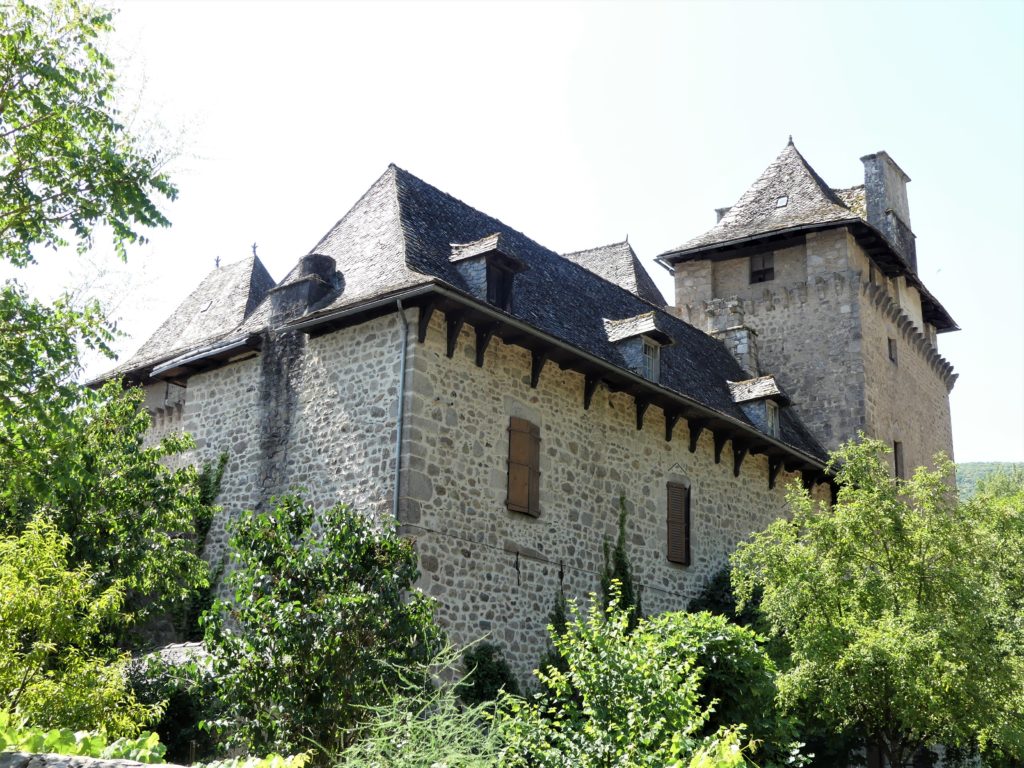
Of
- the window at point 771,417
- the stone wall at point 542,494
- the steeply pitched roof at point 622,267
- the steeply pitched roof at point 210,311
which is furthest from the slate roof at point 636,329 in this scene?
the steeply pitched roof at point 622,267

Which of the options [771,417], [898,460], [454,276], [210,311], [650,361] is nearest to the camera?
[454,276]

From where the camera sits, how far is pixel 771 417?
2148cm

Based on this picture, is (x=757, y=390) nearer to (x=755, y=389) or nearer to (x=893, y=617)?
(x=755, y=389)


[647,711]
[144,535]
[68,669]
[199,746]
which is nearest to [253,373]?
[144,535]

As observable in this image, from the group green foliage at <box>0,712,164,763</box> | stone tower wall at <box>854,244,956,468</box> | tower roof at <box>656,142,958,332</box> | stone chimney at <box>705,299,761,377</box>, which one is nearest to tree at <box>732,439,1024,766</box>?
green foliage at <box>0,712,164,763</box>

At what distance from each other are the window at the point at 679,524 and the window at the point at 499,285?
4659 millimetres

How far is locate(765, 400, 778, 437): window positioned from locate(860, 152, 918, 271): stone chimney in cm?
799

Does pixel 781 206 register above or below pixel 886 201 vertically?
below

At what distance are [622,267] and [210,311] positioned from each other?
31.5ft

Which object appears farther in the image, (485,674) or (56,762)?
(485,674)

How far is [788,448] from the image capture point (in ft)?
65.8

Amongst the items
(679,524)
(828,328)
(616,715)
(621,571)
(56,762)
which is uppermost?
(828,328)

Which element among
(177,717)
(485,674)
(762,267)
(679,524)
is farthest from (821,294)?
(177,717)

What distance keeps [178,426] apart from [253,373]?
301 cm
